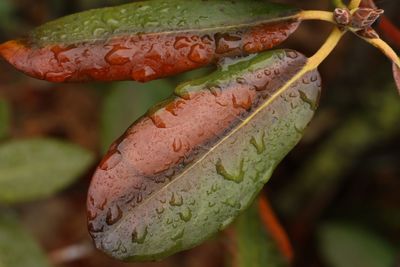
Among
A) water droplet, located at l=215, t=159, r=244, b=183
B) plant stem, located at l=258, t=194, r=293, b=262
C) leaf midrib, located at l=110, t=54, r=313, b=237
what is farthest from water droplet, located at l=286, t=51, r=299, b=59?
plant stem, located at l=258, t=194, r=293, b=262

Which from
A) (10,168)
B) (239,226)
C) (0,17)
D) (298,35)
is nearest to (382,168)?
(298,35)

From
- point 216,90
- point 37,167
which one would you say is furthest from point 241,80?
point 37,167

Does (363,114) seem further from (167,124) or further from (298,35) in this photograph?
(167,124)

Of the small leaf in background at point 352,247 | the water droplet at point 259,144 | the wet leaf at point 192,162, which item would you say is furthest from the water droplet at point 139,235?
the small leaf in background at point 352,247

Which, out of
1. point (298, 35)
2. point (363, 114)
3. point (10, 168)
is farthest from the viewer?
point (298, 35)

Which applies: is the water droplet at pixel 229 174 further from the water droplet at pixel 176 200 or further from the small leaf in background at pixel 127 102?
the small leaf in background at pixel 127 102

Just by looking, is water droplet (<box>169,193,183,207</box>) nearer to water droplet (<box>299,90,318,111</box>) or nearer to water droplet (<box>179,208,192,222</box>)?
water droplet (<box>179,208,192,222</box>)
